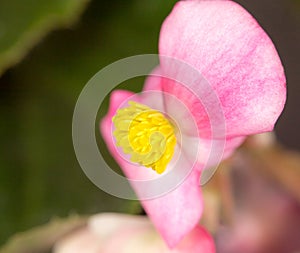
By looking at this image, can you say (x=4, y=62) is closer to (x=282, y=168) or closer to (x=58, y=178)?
(x=58, y=178)

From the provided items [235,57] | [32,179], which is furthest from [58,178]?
[235,57]

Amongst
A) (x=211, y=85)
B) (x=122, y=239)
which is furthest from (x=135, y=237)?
(x=211, y=85)

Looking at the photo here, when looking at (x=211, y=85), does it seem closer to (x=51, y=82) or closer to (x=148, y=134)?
(x=148, y=134)

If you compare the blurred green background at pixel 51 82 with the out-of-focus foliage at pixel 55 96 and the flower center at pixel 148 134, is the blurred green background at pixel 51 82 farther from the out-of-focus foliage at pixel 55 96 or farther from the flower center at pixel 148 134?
the flower center at pixel 148 134

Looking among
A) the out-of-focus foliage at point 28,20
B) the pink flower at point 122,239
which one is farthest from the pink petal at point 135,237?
the out-of-focus foliage at point 28,20

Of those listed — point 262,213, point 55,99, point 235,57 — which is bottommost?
point 262,213
